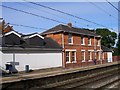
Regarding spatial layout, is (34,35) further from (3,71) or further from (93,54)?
(93,54)

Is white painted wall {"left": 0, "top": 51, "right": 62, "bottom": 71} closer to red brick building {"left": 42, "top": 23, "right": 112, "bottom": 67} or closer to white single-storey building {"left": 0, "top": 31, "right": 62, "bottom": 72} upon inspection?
white single-storey building {"left": 0, "top": 31, "right": 62, "bottom": 72}

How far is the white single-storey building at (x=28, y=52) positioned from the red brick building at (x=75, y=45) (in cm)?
167

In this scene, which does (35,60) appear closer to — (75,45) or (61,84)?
(75,45)

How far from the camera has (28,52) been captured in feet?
92.0

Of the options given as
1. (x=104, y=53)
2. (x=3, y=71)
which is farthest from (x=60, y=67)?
(x=104, y=53)

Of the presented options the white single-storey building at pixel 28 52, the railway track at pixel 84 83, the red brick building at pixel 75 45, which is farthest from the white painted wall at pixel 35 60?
the railway track at pixel 84 83

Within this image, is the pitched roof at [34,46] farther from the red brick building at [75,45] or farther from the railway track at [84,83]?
the railway track at [84,83]

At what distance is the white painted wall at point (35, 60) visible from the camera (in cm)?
2578

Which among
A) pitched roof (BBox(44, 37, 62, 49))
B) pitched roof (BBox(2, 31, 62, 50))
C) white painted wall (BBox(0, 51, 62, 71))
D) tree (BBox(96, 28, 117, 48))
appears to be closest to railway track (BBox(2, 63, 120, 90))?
white painted wall (BBox(0, 51, 62, 71))

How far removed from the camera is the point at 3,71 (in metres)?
24.9

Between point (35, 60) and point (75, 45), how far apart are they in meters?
10.4

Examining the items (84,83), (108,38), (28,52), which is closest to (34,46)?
(28,52)

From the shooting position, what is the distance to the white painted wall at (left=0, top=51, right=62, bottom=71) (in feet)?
84.6

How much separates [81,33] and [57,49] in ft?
25.0
